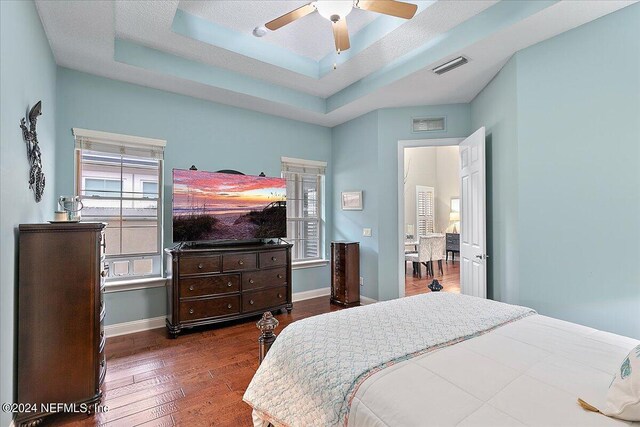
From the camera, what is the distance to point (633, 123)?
2254mm

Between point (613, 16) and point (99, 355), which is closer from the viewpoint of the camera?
point (99, 355)

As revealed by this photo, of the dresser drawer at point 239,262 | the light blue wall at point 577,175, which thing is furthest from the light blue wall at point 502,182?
the dresser drawer at point 239,262

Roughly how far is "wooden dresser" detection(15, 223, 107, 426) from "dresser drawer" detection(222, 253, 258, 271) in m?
1.46

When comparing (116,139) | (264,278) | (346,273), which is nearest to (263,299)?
(264,278)

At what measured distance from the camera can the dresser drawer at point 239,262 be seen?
11.5 feet

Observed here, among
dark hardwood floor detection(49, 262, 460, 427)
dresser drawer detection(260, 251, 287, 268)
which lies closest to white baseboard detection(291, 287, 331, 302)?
dresser drawer detection(260, 251, 287, 268)

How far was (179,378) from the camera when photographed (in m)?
2.41

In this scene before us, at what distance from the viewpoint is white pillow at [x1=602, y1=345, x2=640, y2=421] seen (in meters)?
0.89

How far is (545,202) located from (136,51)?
403 cm

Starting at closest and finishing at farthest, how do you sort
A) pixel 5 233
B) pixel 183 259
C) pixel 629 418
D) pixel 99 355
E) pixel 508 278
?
pixel 629 418
pixel 5 233
pixel 99 355
pixel 508 278
pixel 183 259

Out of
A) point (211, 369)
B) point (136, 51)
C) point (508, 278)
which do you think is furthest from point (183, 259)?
point (508, 278)

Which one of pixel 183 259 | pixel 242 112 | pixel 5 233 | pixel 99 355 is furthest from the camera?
pixel 242 112

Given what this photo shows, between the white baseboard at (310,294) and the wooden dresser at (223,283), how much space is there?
0.60 metres

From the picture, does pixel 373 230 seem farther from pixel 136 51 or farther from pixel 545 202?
pixel 136 51
